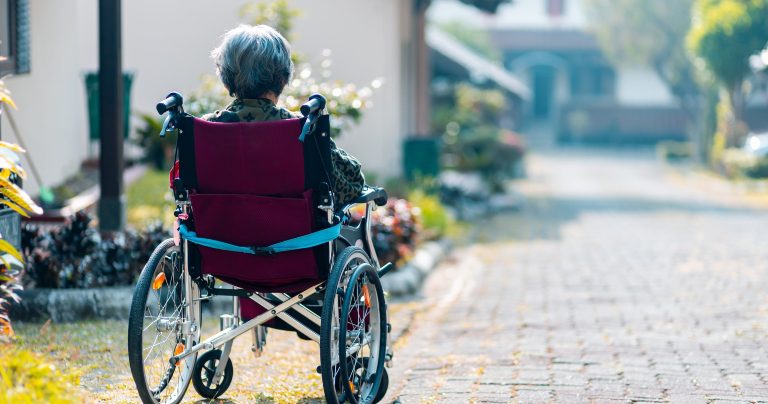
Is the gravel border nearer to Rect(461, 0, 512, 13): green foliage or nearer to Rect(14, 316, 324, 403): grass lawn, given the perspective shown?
Rect(14, 316, 324, 403): grass lawn

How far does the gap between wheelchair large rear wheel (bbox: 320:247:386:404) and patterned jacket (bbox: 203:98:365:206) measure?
26cm

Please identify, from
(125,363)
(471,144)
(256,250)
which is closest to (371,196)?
(256,250)

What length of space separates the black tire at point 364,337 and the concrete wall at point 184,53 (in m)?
6.32

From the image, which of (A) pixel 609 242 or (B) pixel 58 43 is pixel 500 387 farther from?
(A) pixel 609 242

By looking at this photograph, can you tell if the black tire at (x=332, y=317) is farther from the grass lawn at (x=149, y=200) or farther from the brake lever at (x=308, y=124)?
the grass lawn at (x=149, y=200)

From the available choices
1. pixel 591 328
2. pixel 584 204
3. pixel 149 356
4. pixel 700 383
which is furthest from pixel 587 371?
pixel 584 204

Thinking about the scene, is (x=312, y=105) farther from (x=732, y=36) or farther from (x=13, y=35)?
(x=732, y=36)

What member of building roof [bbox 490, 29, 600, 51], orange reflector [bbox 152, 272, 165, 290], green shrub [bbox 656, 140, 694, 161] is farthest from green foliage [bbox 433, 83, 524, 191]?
building roof [bbox 490, 29, 600, 51]

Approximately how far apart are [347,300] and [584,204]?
15.2m

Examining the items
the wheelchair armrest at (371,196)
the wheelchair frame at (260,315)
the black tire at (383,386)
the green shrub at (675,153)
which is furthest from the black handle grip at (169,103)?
the green shrub at (675,153)

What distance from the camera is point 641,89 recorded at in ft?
144

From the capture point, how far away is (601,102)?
4303 cm

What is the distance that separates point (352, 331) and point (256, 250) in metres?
0.59

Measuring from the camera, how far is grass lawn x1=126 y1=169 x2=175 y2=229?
30.9 feet
